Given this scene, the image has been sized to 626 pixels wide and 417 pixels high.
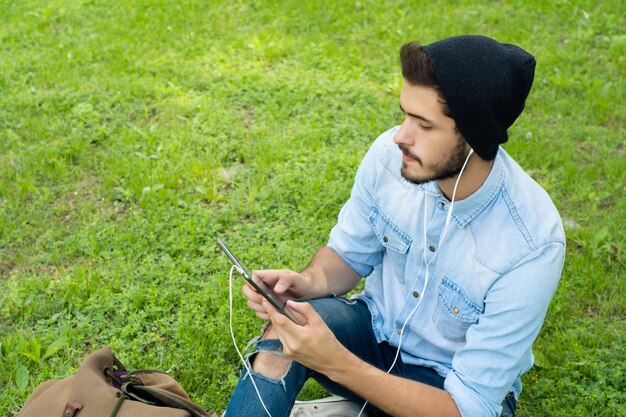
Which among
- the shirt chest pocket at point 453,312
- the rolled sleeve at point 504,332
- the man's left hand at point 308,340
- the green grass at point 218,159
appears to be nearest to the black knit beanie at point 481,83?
the rolled sleeve at point 504,332

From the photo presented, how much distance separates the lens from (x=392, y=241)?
305 centimetres

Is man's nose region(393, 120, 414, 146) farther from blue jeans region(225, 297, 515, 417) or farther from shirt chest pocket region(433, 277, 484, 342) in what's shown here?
blue jeans region(225, 297, 515, 417)

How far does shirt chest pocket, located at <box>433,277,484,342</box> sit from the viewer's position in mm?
2775

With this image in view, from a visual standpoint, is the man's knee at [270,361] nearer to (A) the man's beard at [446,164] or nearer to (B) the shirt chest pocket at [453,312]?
(B) the shirt chest pocket at [453,312]

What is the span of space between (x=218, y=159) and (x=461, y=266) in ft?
8.63

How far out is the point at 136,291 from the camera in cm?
400

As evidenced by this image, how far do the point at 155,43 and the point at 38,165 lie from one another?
1.93 m

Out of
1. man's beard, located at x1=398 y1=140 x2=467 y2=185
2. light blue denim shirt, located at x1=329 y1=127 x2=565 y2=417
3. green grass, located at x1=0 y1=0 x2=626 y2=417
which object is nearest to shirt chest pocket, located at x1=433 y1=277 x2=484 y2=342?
light blue denim shirt, located at x1=329 y1=127 x2=565 y2=417

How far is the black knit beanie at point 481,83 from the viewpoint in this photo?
2.50 metres

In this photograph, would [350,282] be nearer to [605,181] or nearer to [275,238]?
[275,238]

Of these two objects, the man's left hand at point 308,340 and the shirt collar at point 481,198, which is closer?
the man's left hand at point 308,340

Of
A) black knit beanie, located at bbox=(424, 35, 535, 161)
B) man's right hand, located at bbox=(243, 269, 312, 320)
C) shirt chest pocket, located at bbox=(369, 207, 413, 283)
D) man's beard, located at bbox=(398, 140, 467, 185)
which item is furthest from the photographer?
shirt chest pocket, located at bbox=(369, 207, 413, 283)

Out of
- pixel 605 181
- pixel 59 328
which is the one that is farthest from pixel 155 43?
pixel 605 181

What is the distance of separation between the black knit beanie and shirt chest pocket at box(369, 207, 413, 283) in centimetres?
55
